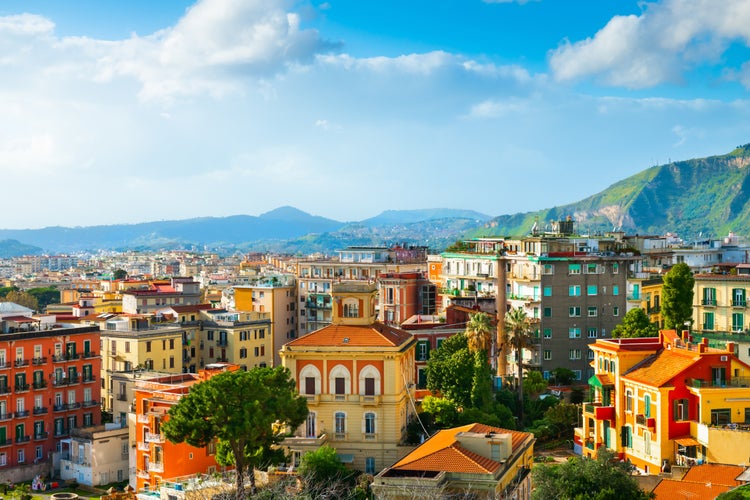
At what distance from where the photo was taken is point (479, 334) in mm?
70000

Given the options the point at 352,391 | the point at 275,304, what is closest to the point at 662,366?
the point at 352,391

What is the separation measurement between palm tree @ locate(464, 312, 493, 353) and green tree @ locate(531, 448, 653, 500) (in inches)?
971

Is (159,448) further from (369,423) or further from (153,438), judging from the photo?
(369,423)

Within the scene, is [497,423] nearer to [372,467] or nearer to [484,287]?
[372,467]

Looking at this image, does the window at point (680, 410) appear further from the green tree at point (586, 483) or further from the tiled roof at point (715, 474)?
the green tree at point (586, 483)

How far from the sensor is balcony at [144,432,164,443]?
63.7 meters

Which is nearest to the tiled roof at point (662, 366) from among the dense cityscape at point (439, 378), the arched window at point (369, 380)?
the dense cityscape at point (439, 378)

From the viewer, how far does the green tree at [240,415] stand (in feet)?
162

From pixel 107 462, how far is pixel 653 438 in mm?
39904

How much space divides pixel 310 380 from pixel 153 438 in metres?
14.1

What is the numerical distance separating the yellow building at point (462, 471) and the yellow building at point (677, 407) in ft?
29.3

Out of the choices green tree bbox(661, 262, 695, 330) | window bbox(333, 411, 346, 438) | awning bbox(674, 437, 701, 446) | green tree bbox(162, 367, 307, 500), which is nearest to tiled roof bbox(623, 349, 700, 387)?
awning bbox(674, 437, 701, 446)

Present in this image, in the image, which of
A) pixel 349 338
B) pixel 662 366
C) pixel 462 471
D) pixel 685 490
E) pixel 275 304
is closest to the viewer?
pixel 462 471

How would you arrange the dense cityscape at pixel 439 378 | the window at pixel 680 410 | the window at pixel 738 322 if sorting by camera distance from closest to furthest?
1. the dense cityscape at pixel 439 378
2. the window at pixel 680 410
3. the window at pixel 738 322
